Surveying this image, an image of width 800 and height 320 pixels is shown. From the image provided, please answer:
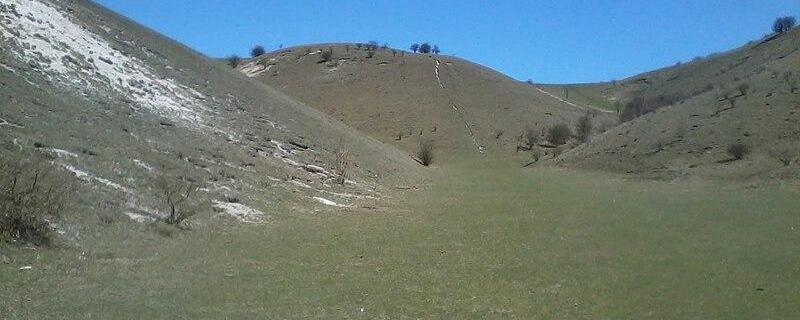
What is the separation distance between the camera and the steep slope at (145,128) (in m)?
21.5

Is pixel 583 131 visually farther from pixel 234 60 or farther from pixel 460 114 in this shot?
pixel 234 60

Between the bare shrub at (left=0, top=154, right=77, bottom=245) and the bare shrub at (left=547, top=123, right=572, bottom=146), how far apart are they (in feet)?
259

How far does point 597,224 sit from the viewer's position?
24672 millimetres

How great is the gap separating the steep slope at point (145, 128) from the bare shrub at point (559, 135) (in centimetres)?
4579

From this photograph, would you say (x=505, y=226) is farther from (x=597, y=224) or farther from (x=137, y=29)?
(x=137, y=29)

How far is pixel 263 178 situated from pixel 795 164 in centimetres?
2908

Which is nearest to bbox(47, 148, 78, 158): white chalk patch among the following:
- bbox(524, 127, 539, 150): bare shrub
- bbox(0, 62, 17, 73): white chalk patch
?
bbox(0, 62, 17, 73): white chalk patch

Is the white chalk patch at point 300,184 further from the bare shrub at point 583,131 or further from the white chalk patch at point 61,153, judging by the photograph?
the bare shrub at point 583,131

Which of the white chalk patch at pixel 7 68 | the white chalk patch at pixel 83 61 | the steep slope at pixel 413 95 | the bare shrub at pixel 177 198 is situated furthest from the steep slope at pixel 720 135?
the white chalk patch at pixel 7 68

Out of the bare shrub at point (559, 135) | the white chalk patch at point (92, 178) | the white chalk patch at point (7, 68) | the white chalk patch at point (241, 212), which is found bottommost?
the white chalk patch at point (241, 212)

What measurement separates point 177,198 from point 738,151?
3845 cm

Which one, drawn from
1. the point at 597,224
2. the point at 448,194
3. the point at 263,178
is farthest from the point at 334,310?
the point at 448,194

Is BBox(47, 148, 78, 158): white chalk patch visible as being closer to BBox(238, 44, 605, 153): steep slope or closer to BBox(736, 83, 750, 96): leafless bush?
BBox(736, 83, 750, 96): leafless bush

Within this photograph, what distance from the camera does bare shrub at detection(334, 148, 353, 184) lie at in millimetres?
36394
